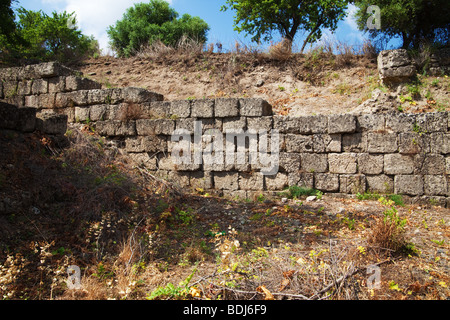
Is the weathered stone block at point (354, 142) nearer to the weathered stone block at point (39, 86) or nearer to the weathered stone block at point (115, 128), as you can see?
the weathered stone block at point (115, 128)

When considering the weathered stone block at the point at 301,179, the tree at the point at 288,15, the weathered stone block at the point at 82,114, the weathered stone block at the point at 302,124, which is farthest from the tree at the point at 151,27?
the weathered stone block at the point at 301,179

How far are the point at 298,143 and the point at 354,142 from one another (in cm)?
127

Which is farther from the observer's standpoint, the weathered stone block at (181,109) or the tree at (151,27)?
the tree at (151,27)

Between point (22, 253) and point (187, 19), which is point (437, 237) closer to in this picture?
point (22, 253)

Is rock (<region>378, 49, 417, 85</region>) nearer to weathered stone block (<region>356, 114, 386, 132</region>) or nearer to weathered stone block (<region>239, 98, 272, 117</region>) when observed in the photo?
weathered stone block (<region>356, 114, 386, 132</region>)

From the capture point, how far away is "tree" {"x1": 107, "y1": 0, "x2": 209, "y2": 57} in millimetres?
21656

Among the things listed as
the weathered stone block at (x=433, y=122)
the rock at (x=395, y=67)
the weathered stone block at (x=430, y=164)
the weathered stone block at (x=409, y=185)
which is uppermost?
the rock at (x=395, y=67)

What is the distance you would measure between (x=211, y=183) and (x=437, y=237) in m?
4.85

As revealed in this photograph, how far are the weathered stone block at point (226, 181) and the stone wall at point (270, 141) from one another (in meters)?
0.03

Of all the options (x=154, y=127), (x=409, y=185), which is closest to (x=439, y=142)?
(x=409, y=185)

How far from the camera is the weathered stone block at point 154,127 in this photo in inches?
326
